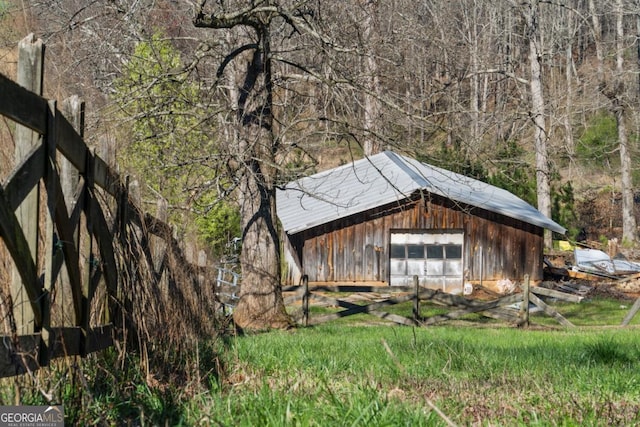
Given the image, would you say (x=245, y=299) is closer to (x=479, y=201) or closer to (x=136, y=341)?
(x=136, y=341)

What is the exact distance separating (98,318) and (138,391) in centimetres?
85

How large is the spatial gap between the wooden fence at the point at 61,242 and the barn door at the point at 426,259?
24637mm

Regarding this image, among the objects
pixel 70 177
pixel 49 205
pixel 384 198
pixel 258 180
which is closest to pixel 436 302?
pixel 258 180

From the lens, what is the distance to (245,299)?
733 inches

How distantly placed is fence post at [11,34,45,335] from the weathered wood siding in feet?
90.5

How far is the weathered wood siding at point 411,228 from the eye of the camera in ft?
106

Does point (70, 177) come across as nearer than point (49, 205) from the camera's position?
No

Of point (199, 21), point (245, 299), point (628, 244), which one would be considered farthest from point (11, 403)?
point (628, 244)

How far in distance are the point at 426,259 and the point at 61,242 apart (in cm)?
2815

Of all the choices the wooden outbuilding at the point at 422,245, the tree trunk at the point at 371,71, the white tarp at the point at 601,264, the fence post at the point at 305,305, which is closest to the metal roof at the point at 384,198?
the wooden outbuilding at the point at 422,245

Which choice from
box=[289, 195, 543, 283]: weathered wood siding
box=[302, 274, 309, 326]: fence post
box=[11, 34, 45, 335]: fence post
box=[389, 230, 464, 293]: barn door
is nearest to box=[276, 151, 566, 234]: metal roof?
box=[289, 195, 543, 283]: weathered wood siding

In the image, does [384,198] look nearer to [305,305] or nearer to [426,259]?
[426,259]

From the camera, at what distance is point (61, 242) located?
525cm

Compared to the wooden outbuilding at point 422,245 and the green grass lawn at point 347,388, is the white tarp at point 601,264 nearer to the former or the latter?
the wooden outbuilding at point 422,245
